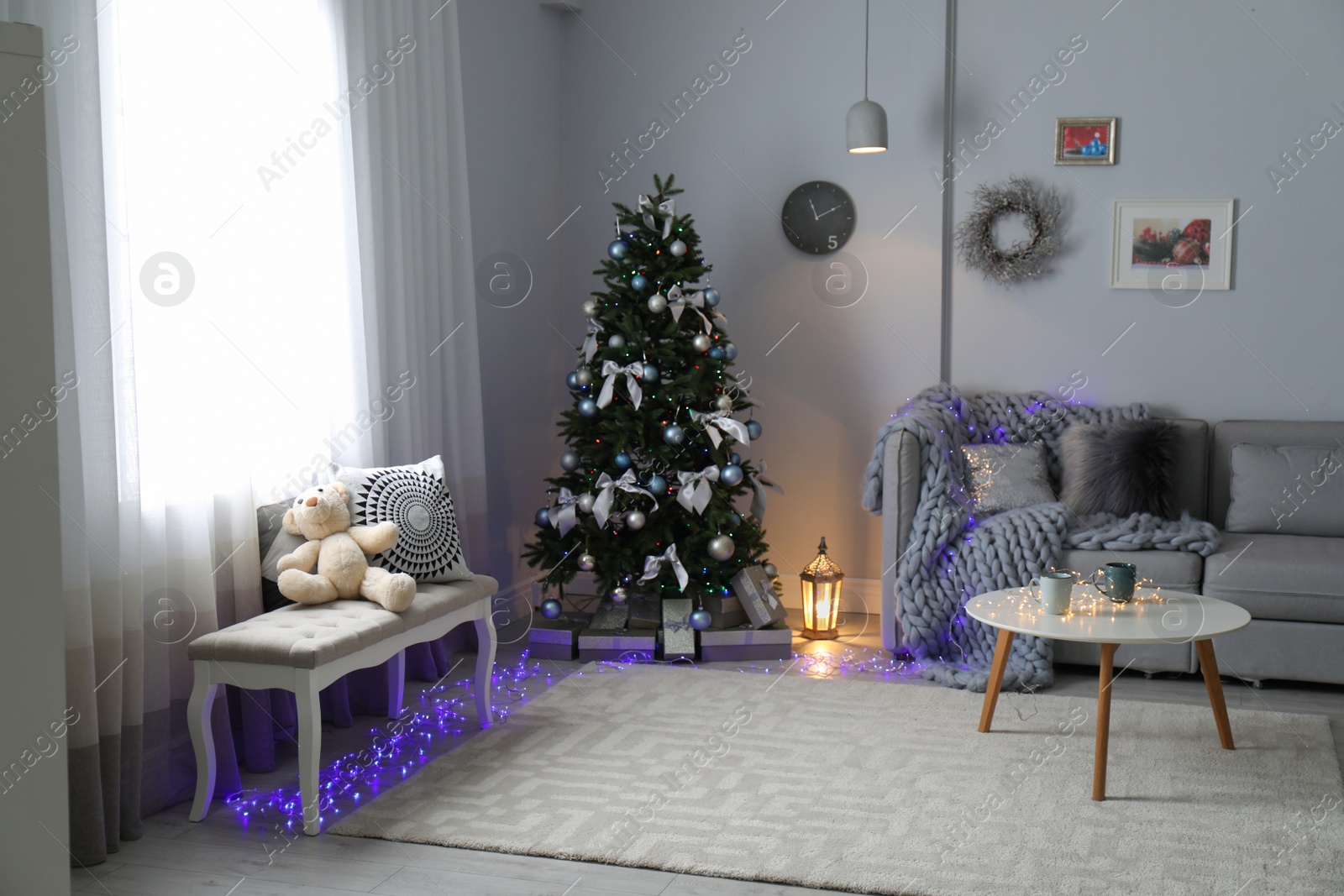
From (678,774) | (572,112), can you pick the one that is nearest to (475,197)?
(572,112)

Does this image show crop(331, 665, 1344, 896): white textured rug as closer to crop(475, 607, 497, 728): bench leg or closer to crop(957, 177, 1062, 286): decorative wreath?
crop(475, 607, 497, 728): bench leg

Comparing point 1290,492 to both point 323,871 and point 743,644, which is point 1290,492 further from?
point 323,871

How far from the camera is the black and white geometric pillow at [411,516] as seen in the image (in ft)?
9.42

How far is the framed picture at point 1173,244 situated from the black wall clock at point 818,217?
1041 mm

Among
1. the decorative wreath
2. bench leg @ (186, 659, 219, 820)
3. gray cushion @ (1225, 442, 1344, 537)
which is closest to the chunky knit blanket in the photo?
gray cushion @ (1225, 442, 1344, 537)

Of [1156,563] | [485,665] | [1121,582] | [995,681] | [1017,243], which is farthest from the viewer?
[1017,243]

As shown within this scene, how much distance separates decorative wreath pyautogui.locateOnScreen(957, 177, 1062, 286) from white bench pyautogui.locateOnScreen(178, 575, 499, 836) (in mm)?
2743

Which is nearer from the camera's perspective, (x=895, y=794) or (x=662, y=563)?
(x=895, y=794)

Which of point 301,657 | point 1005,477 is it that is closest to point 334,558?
point 301,657

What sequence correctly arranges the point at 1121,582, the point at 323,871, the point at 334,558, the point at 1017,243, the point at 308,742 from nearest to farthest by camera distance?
1. the point at 323,871
2. the point at 308,742
3. the point at 334,558
4. the point at 1121,582
5. the point at 1017,243

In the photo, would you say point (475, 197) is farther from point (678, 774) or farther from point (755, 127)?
point (678, 774)

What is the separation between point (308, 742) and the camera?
236 centimetres

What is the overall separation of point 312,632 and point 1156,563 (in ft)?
8.37

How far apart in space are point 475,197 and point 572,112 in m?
0.97
